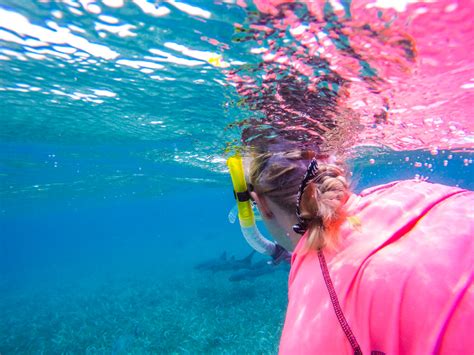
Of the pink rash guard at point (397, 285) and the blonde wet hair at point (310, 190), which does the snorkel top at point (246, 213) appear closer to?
the blonde wet hair at point (310, 190)

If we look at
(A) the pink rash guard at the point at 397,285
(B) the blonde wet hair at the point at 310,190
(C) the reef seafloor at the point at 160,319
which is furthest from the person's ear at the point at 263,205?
(C) the reef seafloor at the point at 160,319

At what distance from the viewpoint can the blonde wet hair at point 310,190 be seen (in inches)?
73.7

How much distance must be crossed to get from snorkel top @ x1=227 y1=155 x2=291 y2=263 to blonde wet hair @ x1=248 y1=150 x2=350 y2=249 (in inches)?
6.8

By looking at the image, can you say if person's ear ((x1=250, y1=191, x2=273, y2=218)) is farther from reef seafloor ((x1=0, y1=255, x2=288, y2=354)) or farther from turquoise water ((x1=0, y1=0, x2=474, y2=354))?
reef seafloor ((x1=0, y1=255, x2=288, y2=354))

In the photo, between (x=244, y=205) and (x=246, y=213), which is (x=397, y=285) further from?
(x=246, y=213)

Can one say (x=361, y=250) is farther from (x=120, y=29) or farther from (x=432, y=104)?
(x=432, y=104)

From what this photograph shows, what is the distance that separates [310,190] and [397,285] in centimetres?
100

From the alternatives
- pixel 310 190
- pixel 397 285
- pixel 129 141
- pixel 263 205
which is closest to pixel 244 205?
pixel 263 205

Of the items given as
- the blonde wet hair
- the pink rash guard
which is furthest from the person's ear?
the pink rash guard

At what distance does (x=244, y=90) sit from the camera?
291 inches

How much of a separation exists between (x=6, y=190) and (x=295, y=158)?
1418 inches

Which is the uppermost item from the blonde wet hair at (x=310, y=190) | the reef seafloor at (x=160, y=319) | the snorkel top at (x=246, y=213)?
the blonde wet hair at (x=310, y=190)

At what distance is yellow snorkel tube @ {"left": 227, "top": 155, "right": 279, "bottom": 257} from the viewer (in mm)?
3543

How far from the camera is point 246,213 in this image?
12.5 ft
